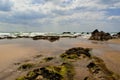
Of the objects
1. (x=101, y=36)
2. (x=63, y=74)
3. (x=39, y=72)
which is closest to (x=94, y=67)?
(x=63, y=74)

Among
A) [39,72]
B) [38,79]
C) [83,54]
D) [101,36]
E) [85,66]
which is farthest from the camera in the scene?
[101,36]

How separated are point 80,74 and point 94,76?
0.80 meters

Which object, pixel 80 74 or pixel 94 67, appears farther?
pixel 94 67

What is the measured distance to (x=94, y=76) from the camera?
29.8 feet

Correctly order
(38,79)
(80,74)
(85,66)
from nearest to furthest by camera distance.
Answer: (38,79) → (80,74) → (85,66)

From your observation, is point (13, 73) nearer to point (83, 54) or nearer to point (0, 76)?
point (0, 76)

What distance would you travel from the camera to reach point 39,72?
28.0 ft

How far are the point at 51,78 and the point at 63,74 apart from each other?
97cm

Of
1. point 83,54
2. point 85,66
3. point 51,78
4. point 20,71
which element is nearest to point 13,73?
point 20,71

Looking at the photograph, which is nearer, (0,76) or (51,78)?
(51,78)

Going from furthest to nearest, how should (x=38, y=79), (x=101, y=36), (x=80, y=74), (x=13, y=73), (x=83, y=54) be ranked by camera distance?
(x=101, y=36)
(x=83, y=54)
(x=13, y=73)
(x=80, y=74)
(x=38, y=79)

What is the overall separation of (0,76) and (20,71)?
1.40 metres

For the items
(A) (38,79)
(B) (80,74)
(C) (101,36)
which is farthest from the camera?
(C) (101,36)

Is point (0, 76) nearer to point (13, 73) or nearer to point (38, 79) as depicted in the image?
point (13, 73)
